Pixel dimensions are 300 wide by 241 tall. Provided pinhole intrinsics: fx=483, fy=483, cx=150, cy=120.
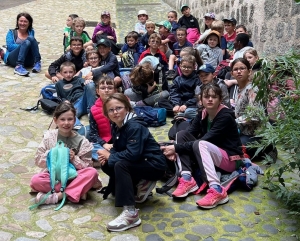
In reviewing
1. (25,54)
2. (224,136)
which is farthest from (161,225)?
(25,54)

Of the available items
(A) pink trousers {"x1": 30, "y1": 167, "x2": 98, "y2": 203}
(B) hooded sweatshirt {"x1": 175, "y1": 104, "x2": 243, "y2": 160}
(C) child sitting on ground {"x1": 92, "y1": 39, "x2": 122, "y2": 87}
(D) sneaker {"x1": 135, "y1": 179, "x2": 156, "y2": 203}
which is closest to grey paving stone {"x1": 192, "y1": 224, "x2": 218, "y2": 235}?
(D) sneaker {"x1": 135, "y1": 179, "x2": 156, "y2": 203}

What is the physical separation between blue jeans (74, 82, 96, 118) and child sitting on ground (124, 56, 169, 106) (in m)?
0.51

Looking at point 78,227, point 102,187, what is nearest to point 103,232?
point 78,227

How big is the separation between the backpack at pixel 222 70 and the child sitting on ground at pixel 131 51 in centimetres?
151

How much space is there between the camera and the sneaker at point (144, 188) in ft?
14.0

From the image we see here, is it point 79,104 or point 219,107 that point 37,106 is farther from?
point 219,107

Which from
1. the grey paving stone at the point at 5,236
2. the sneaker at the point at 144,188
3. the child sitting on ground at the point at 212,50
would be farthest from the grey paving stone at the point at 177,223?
the child sitting on ground at the point at 212,50

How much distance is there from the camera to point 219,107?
4699 millimetres

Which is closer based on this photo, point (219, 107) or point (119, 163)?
point (119, 163)

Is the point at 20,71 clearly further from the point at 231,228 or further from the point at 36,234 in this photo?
the point at 231,228

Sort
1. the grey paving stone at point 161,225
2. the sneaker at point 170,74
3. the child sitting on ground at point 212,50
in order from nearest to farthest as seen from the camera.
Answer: the grey paving stone at point 161,225 < the child sitting on ground at point 212,50 < the sneaker at point 170,74

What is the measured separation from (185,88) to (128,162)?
8.65 ft

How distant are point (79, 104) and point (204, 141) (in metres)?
2.56

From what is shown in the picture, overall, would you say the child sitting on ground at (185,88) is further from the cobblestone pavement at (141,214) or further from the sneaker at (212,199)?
the sneaker at (212,199)
